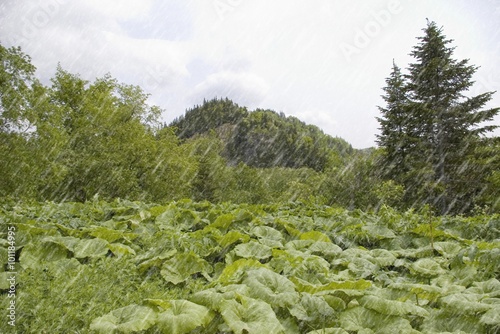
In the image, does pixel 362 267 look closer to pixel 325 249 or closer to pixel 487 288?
pixel 325 249

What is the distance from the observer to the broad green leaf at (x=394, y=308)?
8.02ft

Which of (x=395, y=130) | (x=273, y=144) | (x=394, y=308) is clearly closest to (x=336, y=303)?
(x=394, y=308)

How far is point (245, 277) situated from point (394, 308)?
47.9 inches

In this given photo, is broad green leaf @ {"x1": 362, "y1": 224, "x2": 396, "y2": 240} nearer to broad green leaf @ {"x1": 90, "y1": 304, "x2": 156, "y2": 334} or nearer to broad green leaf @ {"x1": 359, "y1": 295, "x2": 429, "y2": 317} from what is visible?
broad green leaf @ {"x1": 359, "y1": 295, "x2": 429, "y2": 317}

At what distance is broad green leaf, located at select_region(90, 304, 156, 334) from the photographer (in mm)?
2297

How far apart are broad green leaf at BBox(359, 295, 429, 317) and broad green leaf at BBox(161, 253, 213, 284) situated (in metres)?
1.74

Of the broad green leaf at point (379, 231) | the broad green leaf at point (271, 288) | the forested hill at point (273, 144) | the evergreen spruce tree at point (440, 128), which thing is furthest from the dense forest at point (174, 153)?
the forested hill at point (273, 144)

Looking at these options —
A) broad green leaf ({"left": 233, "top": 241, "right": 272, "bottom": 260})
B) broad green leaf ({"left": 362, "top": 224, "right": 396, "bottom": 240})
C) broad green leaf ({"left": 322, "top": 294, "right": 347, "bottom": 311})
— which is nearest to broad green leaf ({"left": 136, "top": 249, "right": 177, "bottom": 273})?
broad green leaf ({"left": 233, "top": 241, "right": 272, "bottom": 260})

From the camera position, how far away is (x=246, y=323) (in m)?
2.32

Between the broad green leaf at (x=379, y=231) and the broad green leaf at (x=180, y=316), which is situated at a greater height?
the broad green leaf at (x=379, y=231)

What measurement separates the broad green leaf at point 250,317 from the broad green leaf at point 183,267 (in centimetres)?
128

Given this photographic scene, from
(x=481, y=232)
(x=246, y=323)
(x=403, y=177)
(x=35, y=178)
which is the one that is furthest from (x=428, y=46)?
(x=246, y=323)

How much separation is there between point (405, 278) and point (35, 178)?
813 inches

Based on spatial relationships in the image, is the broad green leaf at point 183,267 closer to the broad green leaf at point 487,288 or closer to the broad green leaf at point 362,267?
the broad green leaf at point 362,267
